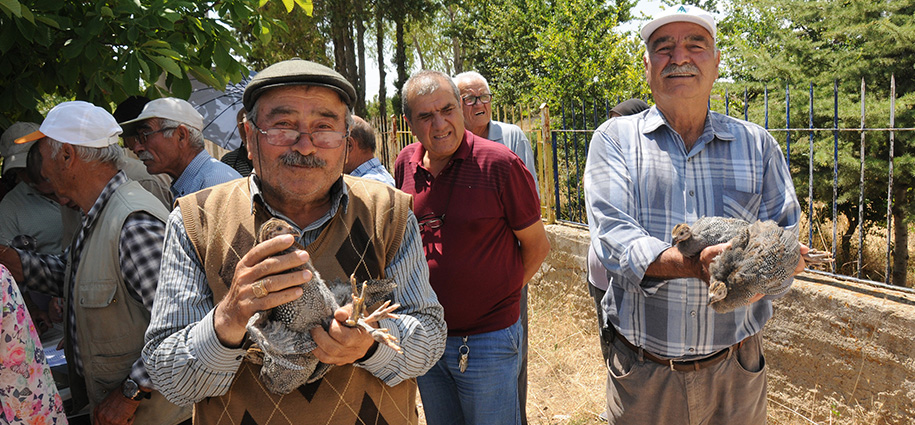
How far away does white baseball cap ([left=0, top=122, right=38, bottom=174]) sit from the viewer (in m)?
4.07

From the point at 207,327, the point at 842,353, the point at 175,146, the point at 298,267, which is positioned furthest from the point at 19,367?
the point at 842,353

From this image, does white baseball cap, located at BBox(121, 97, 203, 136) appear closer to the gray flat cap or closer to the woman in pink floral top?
the woman in pink floral top

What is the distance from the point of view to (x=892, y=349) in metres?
3.65

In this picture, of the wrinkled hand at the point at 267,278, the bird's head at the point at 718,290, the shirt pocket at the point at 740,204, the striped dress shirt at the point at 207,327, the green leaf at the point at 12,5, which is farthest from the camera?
the green leaf at the point at 12,5

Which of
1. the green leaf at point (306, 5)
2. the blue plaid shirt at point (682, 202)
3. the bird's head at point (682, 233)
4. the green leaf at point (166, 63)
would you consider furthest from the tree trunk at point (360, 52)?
the bird's head at point (682, 233)

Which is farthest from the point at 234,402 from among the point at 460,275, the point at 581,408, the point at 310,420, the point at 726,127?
the point at 581,408

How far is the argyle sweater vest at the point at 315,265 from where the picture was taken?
5.69 ft

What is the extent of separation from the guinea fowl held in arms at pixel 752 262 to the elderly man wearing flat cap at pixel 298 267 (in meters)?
0.97

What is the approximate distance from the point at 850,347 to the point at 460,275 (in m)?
2.90

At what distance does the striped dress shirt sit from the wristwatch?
38.7 inches

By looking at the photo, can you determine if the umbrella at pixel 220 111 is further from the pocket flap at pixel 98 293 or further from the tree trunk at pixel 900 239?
the tree trunk at pixel 900 239

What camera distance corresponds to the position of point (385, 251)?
6.16ft

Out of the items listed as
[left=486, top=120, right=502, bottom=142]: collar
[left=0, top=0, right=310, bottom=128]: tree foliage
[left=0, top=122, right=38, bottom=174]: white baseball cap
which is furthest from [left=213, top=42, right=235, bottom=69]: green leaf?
[left=486, top=120, right=502, bottom=142]: collar

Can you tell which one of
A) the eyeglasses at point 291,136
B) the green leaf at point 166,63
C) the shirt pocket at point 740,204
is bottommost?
the shirt pocket at point 740,204
